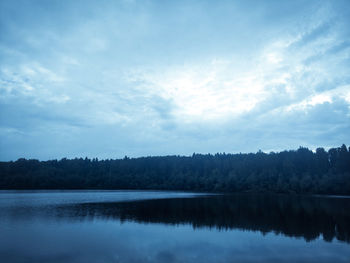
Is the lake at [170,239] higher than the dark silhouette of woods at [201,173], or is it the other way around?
the dark silhouette of woods at [201,173]

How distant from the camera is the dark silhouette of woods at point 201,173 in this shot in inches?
4478

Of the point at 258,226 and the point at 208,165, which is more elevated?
the point at 208,165

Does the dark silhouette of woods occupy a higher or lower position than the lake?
higher

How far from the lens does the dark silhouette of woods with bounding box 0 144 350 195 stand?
114 metres

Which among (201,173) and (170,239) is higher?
(201,173)

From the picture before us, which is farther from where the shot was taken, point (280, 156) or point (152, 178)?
point (152, 178)

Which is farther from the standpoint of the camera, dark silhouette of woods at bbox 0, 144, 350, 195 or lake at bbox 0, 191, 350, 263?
dark silhouette of woods at bbox 0, 144, 350, 195

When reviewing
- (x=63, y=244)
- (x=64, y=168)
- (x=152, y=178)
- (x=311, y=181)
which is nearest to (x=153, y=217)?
(x=63, y=244)

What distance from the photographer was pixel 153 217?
1458 inches

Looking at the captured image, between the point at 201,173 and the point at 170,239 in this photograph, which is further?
the point at 201,173

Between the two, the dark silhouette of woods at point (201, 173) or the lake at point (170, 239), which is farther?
the dark silhouette of woods at point (201, 173)

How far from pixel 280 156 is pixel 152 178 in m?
73.0

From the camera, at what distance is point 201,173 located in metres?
166

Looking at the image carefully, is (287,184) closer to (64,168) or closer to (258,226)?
(258,226)
